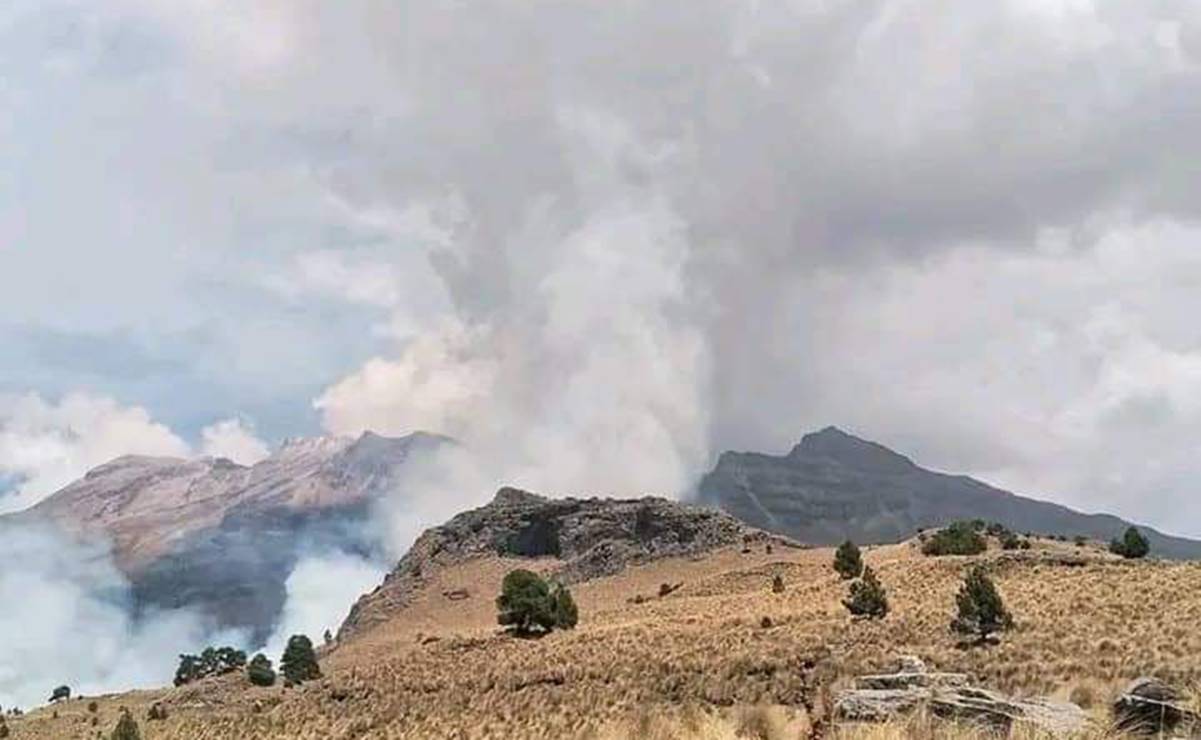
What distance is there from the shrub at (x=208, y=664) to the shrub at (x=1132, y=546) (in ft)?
179

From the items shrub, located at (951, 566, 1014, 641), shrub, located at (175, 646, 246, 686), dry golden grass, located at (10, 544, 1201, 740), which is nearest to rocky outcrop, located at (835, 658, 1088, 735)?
dry golden grass, located at (10, 544, 1201, 740)

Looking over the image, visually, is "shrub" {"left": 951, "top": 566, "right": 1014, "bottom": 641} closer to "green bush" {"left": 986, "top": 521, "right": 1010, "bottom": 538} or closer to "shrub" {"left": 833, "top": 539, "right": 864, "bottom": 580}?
"shrub" {"left": 833, "top": 539, "right": 864, "bottom": 580}

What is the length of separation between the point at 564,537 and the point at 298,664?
39.5 m

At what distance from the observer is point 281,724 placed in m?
35.3

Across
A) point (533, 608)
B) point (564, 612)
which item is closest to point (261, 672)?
point (533, 608)

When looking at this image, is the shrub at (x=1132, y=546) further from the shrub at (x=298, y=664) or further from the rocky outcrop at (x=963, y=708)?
the rocky outcrop at (x=963, y=708)

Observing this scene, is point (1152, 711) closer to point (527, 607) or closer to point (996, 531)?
point (527, 607)

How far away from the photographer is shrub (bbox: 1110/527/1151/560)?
192 ft

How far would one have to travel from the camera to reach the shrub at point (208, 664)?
75.0 m

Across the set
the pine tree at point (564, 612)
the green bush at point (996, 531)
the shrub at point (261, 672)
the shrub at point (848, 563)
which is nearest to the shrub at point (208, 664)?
the shrub at point (261, 672)

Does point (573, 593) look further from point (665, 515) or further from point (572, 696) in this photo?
point (572, 696)

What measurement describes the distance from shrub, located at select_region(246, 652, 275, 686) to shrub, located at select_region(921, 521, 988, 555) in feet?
123

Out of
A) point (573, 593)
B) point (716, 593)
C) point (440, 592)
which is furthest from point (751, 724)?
point (440, 592)

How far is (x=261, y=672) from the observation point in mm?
64125
